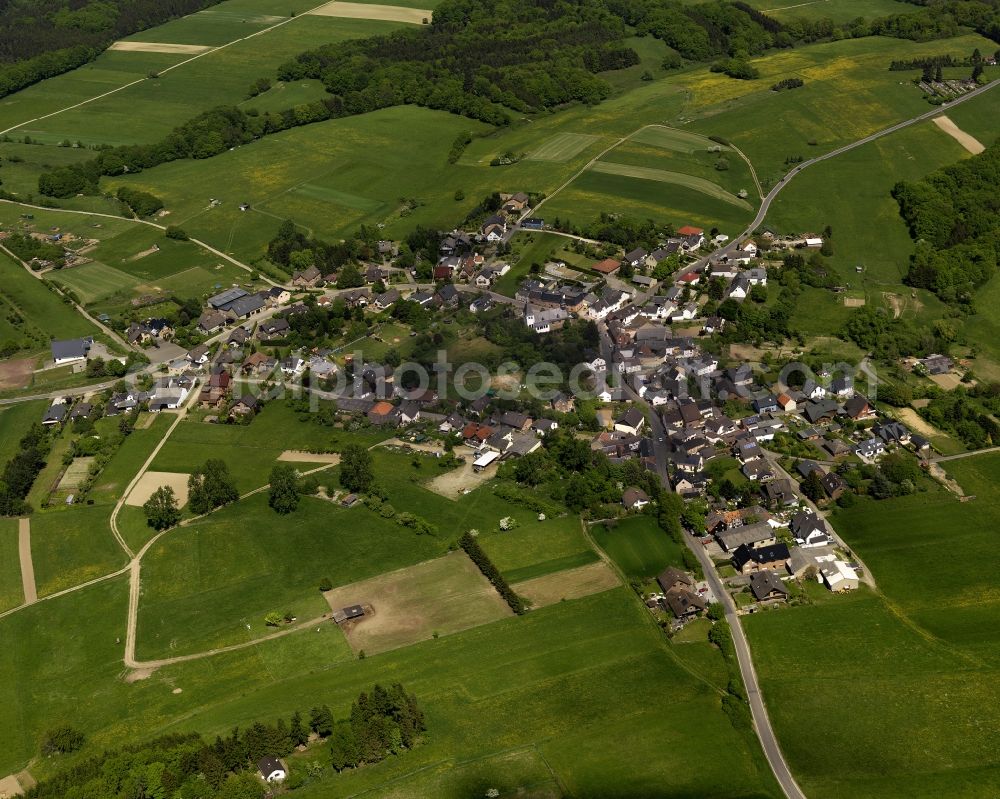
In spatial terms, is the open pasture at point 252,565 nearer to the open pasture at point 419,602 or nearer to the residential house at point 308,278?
the open pasture at point 419,602

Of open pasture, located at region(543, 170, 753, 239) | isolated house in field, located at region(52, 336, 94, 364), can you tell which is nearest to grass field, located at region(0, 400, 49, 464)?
isolated house in field, located at region(52, 336, 94, 364)

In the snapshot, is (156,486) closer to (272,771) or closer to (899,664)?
(272,771)

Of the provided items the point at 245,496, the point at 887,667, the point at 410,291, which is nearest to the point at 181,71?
the point at 410,291

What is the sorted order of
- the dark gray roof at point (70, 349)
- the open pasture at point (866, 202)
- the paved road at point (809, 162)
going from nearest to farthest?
1. the dark gray roof at point (70, 349)
2. the open pasture at point (866, 202)
3. the paved road at point (809, 162)

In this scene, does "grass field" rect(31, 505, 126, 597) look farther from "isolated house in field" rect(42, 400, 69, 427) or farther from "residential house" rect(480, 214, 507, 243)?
"residential house" rect(480, 214, 507, 243)

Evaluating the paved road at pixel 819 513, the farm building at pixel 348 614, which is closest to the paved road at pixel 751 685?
the paved road at pixel 819 513

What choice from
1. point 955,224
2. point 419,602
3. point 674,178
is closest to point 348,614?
point 419,602
